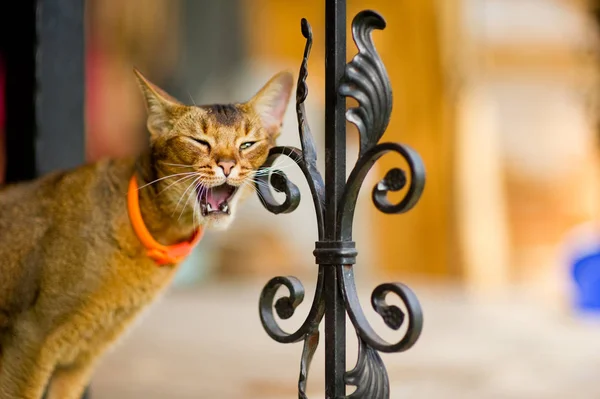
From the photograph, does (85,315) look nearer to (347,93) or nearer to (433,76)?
(347,93)

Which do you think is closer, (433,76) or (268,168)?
(268,168)

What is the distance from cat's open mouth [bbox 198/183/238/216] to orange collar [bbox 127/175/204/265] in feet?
0.48

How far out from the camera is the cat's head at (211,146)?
4.45 feet

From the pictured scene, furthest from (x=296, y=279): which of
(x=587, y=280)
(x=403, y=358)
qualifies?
(x=587, y=280)

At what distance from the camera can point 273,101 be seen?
1.47m

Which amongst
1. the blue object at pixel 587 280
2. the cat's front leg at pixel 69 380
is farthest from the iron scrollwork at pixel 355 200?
the blue object at pixel 587 280

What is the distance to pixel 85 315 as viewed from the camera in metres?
1.50

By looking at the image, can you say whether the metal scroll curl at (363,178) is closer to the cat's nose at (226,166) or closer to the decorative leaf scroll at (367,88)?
the decorative leaf scroll at (367,88)

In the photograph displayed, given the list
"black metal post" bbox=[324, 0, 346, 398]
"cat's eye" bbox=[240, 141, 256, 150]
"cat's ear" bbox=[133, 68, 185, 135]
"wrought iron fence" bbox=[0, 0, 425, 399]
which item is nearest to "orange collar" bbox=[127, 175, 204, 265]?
"cat's ear" bbox=[133, 68, 185, 135]

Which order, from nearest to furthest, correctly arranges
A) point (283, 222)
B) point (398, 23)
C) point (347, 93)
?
point (347, 93) → point (398, 23) → point (283, 222)

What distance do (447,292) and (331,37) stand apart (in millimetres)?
4236

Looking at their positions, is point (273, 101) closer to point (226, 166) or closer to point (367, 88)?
point (226, 166)

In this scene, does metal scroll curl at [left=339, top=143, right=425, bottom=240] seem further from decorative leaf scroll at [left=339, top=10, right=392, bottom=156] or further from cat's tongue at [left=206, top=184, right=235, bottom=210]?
cat's tongue at [left=206, top=184, right=235, bottom=210]

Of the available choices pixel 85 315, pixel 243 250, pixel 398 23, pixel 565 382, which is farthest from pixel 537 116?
pixel 85 315
